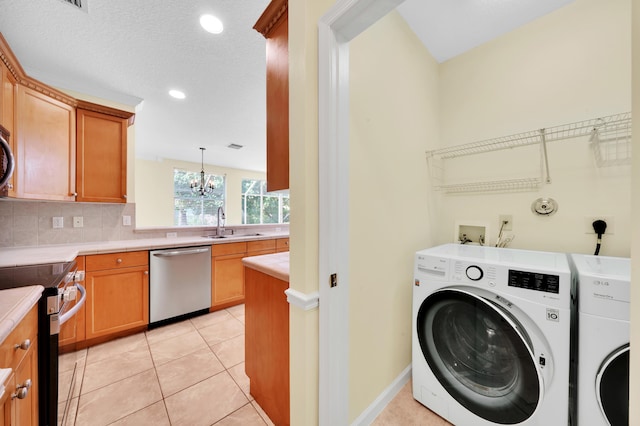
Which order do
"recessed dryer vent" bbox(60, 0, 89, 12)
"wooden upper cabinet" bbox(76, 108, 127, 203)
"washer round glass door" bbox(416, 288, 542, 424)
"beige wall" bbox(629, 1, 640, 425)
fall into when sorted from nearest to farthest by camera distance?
"beige wall" bbox(629, 1, 640, 425) < "washer round glass door" bbox(416, 288, 542, 424) < "recessed dryer vent" bbox(60, 0, 89, 12) < "wooden upper cabinet" bbox(76, 108, 127, 203)

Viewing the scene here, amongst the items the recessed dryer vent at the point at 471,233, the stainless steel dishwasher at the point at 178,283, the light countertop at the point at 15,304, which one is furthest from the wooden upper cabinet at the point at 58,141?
the recessed dryer vent at the point at 471,233

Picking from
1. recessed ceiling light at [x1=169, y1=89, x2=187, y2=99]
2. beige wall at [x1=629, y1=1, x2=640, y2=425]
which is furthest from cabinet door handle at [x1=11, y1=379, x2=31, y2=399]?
recessed ceiling light at [x1=169, y1=89, x2=187, y2=99]

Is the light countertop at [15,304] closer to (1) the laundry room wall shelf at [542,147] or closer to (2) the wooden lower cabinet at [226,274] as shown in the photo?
(2) the wooden lower cabinet at [226,274]

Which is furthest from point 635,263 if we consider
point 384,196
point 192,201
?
point 192,201

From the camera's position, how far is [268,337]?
4.39 ft

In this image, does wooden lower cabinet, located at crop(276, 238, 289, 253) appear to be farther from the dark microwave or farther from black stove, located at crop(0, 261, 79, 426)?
the dark microwave

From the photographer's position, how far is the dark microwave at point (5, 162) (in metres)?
1.11

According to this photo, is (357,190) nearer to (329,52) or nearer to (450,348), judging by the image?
(329,52)

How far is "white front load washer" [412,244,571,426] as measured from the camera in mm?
1023

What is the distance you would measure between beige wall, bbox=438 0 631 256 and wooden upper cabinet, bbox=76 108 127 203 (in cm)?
317

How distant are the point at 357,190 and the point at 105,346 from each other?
2.63 m

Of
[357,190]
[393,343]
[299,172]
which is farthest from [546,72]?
[393,343]

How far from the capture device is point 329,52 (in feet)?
3.24

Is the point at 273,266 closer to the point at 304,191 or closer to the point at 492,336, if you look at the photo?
the point at 304,191
